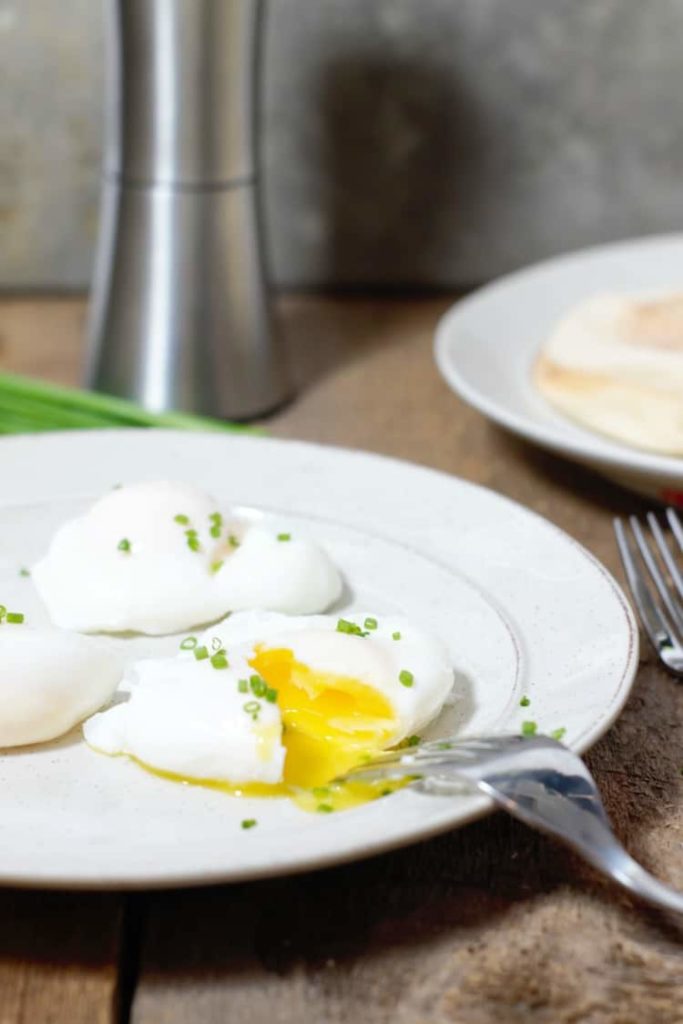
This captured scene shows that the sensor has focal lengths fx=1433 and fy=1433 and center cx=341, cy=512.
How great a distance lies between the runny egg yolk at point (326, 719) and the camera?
882 mm

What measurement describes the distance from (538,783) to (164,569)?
0.41 m

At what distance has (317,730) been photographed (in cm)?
90

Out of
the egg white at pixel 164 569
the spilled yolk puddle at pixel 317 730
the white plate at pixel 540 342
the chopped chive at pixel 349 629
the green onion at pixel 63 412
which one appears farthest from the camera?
the green onion at pixel 63 412

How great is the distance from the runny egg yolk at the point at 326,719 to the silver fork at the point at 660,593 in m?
0.30

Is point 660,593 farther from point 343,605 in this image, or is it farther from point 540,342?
point 540,342

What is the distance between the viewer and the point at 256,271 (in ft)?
5.69

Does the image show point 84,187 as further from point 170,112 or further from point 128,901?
point 128,901

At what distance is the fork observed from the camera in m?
0.75

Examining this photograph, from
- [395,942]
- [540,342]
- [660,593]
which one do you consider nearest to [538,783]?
[395,942]

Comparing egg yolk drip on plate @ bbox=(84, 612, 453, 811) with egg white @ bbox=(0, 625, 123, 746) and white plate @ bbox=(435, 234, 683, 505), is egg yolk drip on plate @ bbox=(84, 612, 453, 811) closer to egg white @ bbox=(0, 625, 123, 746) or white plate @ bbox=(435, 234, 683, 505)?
egg white @ bbox=(0, 625, 123, 746)

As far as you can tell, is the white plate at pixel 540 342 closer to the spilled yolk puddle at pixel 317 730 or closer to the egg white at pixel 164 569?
the egg white at pixel 164 569

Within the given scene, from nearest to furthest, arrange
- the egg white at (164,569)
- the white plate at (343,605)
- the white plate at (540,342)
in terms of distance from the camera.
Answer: the white plate at (343,605)
the egg white at (164,569)
the white plate at (540,342)

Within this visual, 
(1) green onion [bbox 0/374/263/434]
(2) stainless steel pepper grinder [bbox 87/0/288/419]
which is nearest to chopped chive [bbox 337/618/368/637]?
(1) green onion [bbox 0/374/263/434]

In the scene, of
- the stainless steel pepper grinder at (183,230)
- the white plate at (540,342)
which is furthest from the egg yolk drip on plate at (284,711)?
the stainless steel pepper grinder at (183,230)
